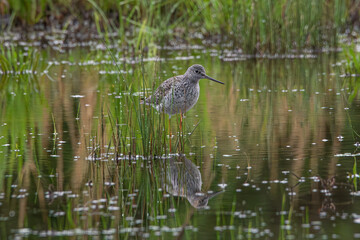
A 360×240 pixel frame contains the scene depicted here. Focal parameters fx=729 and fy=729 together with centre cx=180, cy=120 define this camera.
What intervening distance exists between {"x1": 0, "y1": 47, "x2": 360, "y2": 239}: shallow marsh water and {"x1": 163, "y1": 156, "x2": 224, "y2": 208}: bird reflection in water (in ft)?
0.18

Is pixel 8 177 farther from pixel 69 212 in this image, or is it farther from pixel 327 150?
A: pixel 327 150

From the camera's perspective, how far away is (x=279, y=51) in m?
13.6

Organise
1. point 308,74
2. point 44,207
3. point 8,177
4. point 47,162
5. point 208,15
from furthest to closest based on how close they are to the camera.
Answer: point 208,15 < point 308,74 < point 47,162 < point 8,177 < point 44,207

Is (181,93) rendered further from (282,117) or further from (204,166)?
(204,166)

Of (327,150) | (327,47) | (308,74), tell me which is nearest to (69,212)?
(327,150)

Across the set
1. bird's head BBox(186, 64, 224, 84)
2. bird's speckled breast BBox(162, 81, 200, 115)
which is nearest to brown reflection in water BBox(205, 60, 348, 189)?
bird's speckled breast BBox(162, 81, 200, 115)

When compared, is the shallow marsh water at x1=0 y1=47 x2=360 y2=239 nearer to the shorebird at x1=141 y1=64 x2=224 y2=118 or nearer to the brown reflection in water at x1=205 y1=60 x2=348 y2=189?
the brown reflection in water at x1=205 y1=60 x2=348 y2=189

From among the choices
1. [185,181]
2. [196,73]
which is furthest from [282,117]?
[185,181]

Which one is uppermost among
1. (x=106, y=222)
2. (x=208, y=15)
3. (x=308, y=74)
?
(x=208, y=15)

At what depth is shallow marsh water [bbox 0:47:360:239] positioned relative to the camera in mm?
4773

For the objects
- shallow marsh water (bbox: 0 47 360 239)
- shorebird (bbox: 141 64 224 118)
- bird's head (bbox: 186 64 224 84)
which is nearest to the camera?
shallow marsh water (bbox: 0 47 360 239)

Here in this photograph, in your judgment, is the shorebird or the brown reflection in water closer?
the brown reflection in water

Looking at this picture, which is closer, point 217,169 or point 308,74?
point 217,169

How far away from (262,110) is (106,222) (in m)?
4.37
